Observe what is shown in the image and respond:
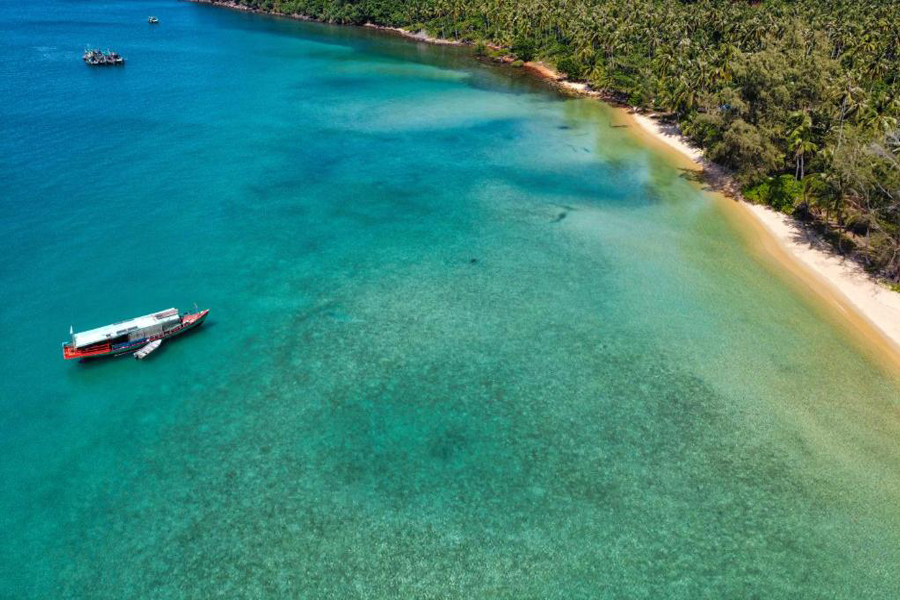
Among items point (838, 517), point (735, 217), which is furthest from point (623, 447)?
point (735, 217)

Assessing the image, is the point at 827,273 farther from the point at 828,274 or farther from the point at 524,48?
the point at 524,48

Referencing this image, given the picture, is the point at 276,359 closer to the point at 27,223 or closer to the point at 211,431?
the point at 211,431

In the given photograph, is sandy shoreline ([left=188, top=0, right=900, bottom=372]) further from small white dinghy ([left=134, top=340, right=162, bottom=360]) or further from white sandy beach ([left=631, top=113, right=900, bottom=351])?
small white dinghy ([left=134, top=340, right=162, bottom=360])

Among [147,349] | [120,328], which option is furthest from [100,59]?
[147,349]

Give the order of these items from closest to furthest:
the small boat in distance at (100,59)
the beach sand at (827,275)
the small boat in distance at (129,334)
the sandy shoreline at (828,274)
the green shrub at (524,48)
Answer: the small boat in distance at (129,334)
the beach sand at (827,275)
the sandy shoreline at (828,274)
the small boat in distance at (100,59)
the green shrub at (524,48)

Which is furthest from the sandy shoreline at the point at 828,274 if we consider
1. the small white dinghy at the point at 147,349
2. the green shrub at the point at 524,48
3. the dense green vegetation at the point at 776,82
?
the green shrub at the point at 524,48

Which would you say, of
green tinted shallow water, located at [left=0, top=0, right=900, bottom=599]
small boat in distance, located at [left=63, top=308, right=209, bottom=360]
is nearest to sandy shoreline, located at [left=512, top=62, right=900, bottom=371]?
green tinted shallow water, located at [left=0, top=0, right=900, bottom=599]

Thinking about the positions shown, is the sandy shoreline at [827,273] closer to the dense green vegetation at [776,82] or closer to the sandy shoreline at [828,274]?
the sandy shoreline at [828,274]

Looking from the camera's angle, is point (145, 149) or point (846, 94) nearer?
point (846, 94)
